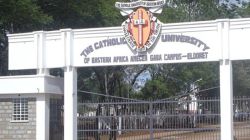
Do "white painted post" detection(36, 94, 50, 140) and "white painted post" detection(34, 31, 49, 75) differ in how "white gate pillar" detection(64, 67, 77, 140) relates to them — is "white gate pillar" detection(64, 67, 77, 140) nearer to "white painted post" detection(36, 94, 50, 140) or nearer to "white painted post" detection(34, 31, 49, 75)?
"white painted post" detection(36, 94, 50, 140)

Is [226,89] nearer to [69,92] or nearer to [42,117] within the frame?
[69,92]

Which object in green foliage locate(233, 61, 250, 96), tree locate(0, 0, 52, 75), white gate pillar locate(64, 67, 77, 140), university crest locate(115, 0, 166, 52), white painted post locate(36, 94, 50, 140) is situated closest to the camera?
university crest locate(115, 0, 166, 52)

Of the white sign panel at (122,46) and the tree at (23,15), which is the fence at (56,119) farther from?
the tree at (23,15)

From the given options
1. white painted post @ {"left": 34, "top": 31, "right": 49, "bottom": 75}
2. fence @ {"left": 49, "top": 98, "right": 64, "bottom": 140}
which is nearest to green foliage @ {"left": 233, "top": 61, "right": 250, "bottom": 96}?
fence @ {"left": 49, "top": 98, "right": 64, "bottom": 140}

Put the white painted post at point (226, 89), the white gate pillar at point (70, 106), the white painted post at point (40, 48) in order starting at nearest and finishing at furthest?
Result: the white painted post at point (226, 89) → the white gate pillar at point (70, 106) → the white painted post at point (40, 48)

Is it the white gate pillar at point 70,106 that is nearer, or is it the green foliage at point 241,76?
the white gate pillar at point 70,106

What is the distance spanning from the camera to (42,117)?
70.9 ft

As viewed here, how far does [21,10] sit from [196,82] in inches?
743

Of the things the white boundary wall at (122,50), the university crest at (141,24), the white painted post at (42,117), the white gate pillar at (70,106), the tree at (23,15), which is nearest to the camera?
the white boundary wall at (122,50)

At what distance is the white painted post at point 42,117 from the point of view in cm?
2159

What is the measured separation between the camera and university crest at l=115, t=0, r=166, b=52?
20703 millimetres

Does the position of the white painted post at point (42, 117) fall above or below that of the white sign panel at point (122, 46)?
below

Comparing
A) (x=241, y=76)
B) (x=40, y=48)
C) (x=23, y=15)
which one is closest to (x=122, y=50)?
(x=40, y=48)

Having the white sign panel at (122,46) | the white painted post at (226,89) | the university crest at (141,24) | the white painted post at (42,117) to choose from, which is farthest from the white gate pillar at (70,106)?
the white painted post at (226,89)
